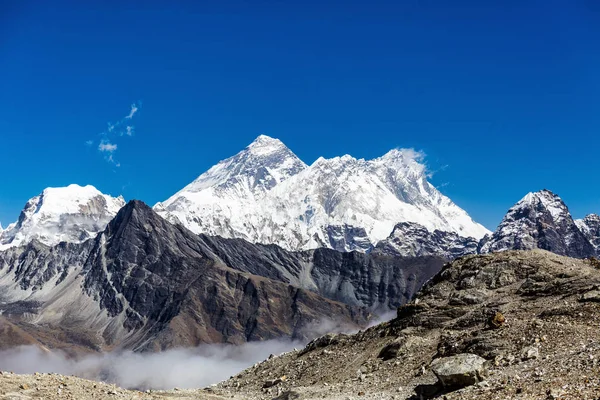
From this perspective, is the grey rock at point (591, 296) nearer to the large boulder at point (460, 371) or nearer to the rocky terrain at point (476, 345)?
the rocky terrain at point (476, 345)

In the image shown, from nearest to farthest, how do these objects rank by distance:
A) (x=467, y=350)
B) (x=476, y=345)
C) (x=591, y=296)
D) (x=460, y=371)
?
(x=460, y=371)
(x=476, y=345)
(x=467, y=350)
(x=591, y=296)

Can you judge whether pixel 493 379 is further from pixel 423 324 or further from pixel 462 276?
pixel 462 276

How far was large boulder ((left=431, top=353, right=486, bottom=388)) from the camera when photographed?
3641 cm

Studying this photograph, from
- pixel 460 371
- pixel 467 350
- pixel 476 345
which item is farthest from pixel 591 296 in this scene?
pixel 460 371

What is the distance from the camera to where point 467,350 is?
44875mm

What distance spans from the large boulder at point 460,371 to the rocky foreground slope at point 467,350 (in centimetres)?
8

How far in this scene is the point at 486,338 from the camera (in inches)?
1770

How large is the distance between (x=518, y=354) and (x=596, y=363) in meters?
7.88

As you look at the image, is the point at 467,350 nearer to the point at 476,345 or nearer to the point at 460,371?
the point at 476,345

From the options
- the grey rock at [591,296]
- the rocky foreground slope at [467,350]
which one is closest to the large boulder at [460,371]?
the rocky foreground slope at [467,350]

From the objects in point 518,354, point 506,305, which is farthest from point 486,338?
point 506,305

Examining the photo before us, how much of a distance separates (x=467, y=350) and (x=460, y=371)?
867 cm

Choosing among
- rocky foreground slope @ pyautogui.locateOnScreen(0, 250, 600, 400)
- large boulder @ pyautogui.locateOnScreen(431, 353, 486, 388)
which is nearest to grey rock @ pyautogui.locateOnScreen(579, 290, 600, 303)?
rocky foreground slope @ pyautogui.locateOnScreen(0, 250, 600, 400)

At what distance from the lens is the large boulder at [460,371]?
3641cm
